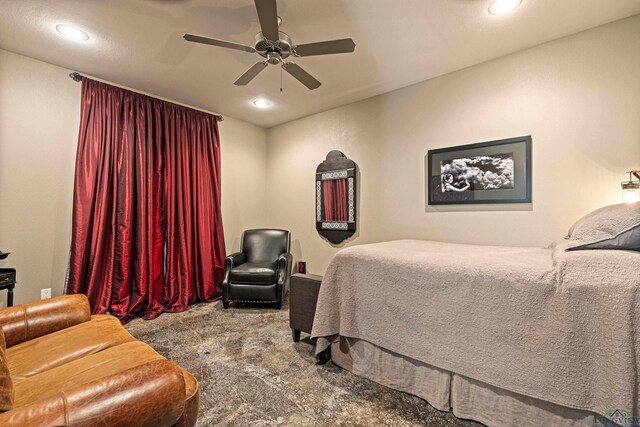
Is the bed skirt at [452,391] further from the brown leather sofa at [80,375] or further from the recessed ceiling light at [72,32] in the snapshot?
the recessed ceiling light at [72,32]

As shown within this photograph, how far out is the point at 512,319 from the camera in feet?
4.51

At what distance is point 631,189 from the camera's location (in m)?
1.98

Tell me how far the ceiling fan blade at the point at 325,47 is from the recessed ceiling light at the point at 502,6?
992mm

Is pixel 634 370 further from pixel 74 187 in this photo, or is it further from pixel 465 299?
pixel 74 187

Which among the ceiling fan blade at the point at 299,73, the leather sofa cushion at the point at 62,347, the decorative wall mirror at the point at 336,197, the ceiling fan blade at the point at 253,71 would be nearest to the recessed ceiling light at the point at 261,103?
the decorative wall mirror at the point at 336,197

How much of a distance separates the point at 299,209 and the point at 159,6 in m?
2.81

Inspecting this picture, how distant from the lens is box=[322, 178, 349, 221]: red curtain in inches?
147

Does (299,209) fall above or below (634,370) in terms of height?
above

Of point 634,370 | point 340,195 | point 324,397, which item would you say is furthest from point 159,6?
point 634,370

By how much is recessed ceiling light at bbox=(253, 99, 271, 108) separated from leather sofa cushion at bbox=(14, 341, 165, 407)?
304 centimetres

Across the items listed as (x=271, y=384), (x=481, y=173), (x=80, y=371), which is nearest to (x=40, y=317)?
(x=80, y=371)

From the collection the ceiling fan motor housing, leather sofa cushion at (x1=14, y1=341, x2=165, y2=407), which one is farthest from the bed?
the ceiling fan motor housing

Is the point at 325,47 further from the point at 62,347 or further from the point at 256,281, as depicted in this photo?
the point at 256,281

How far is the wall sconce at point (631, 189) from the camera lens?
6.46 ft
